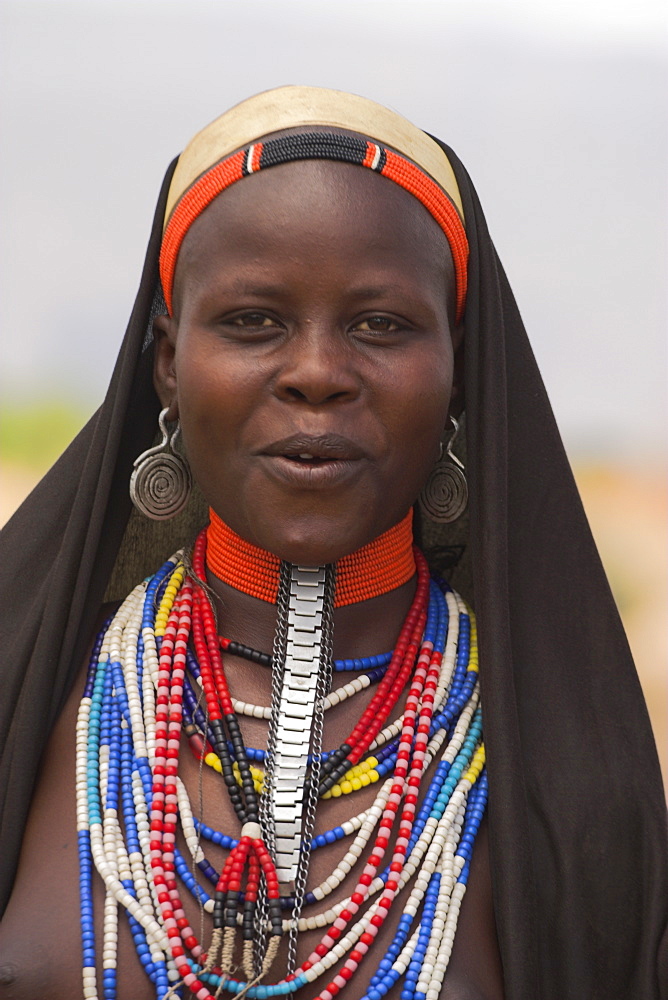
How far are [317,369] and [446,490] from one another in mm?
473

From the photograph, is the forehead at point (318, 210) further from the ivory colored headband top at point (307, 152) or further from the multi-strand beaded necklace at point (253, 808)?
the multi-strand beaded necklace at point (253, 808)

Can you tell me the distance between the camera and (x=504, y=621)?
2.04m

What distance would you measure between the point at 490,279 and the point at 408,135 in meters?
0.30

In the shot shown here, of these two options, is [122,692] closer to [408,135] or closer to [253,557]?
[253,557]

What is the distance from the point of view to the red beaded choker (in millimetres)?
2162

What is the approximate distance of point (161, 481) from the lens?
2201mm

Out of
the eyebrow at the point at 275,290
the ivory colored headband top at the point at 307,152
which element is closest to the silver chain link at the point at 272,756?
the eyebrow at the point at 275,290

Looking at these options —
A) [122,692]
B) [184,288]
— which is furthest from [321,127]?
[122,692]

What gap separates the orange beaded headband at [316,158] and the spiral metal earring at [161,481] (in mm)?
324

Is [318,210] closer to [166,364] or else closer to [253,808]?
[166,364]

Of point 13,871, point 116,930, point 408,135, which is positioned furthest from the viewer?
point 408,135

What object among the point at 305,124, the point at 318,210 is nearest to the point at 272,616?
the point at 318,210

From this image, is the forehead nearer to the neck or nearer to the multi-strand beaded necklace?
the neck

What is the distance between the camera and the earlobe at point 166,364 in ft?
7.23
